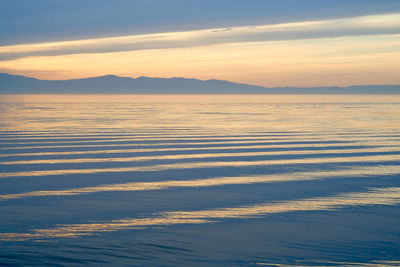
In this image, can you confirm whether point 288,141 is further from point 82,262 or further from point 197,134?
point 82,262

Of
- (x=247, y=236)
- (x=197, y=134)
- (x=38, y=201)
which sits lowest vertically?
(x=247, y=236)

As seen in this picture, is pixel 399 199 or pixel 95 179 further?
pixel 95 179

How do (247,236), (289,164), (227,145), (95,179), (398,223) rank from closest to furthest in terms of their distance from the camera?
(247,236) → (398,223) → (95,179) → (289,164) → (227,145)

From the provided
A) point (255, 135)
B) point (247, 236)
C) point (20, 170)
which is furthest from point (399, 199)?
point (255, 135)

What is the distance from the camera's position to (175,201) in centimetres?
1000

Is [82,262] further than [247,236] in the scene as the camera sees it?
No

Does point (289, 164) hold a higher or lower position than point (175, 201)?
higher

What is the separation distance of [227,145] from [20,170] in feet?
28.8

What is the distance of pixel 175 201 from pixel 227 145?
9.66 metres

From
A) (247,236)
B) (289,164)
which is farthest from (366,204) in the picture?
(289,164)

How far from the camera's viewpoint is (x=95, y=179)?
1226cm

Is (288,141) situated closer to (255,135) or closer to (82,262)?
(255,135)

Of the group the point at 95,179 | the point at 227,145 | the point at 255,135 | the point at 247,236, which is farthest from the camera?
the point at 255,135

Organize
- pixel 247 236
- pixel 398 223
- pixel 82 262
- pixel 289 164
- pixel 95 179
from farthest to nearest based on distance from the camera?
pixel 289 164
pixel 95 179
pixel 398 223
pixel 247 236
pixel 82 262
